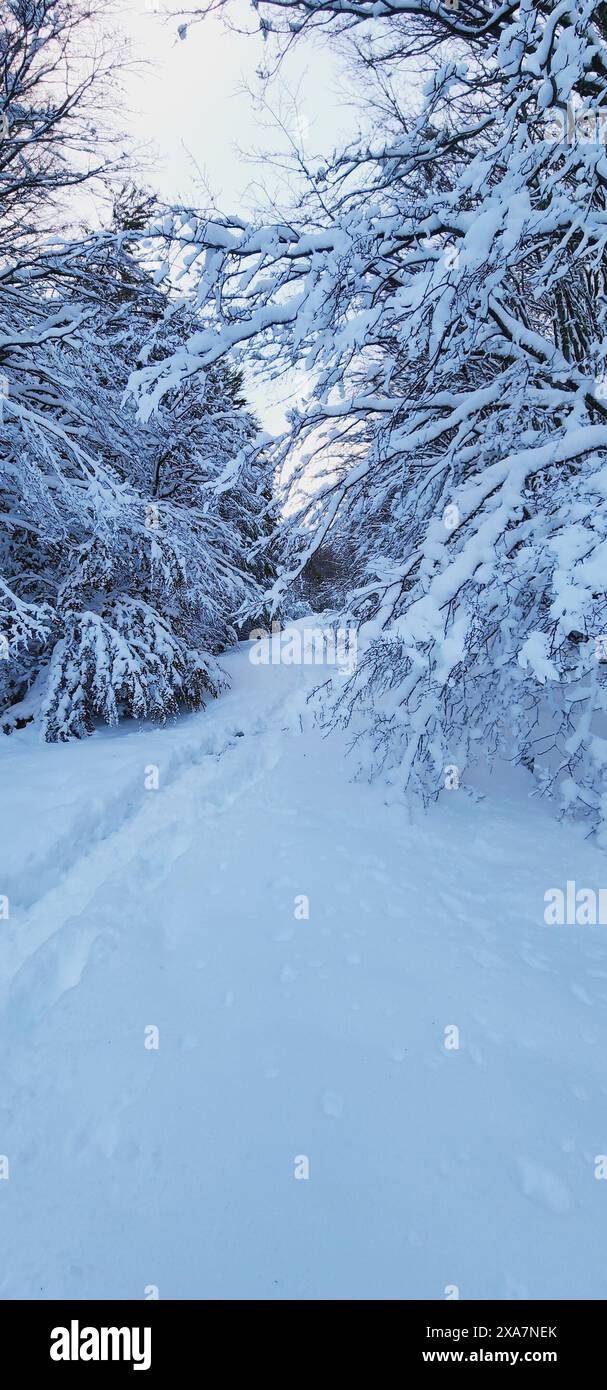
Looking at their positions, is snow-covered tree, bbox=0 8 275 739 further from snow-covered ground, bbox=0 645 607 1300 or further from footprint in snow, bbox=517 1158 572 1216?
footprint in snow, bbox=517 1158 572 1216

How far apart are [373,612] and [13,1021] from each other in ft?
11.7

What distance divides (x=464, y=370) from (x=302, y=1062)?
5.21m

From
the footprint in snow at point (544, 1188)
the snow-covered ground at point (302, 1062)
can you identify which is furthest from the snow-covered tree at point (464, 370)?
the footprint in snow at point (544, 1188)

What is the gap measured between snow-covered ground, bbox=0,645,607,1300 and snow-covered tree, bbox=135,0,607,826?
1.16m

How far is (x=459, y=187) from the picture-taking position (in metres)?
2.93

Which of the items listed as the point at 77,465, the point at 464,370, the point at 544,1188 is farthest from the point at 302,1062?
the point at 77,465

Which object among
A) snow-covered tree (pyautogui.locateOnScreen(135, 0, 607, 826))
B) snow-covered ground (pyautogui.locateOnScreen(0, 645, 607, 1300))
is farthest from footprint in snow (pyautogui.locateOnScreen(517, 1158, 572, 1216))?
snow-covered tree (pyautogui.locateOnScreen(135, 0, 607, 826))

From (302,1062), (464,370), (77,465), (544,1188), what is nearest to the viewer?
(544,1188)

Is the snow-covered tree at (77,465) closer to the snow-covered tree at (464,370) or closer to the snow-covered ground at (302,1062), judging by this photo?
the snow-covered tree at (464,370)

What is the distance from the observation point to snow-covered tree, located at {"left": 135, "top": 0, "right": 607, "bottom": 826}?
2938mm

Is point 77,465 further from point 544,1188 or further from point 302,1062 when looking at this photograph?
point 544,1188

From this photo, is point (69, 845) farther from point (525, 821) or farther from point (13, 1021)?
point (525, 821)

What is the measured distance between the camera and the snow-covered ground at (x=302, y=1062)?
1.54m

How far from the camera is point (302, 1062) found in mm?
2125
